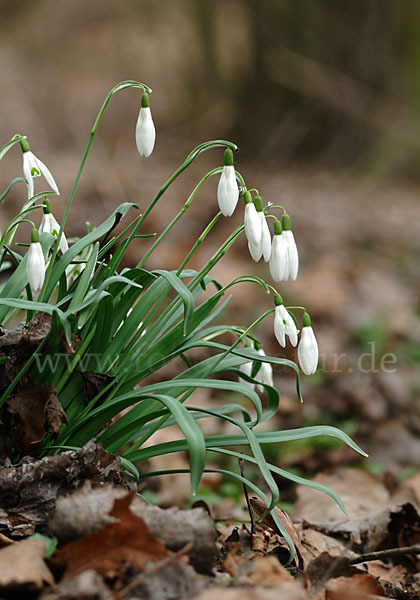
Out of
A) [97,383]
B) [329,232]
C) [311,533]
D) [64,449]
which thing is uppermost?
[329,232]

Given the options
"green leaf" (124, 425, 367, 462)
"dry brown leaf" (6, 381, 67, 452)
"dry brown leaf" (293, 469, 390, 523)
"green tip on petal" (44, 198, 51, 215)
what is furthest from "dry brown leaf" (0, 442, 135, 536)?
"dry brown leaf" (293, 469, 390, 523)

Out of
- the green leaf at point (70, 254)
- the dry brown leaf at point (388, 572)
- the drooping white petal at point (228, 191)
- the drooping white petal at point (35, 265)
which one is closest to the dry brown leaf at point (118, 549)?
the drooping white petal at point (35, 265)

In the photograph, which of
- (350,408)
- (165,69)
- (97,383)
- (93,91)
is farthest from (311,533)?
(93,91)

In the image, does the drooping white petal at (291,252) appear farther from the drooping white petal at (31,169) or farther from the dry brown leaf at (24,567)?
the dry brown leaf at (24,567)

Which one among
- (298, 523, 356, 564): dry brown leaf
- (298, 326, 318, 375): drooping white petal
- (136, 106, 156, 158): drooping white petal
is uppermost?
(136, 106, 156, 158): drooping white petal

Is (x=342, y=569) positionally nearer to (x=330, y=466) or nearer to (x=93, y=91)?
(x=330, y=466)

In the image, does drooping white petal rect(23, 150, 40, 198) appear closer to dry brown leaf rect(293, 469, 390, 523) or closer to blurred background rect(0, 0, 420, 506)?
dry brown leaf rect(293, 469, 390, 523)

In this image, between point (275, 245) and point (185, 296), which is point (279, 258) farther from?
point (185, 296)
